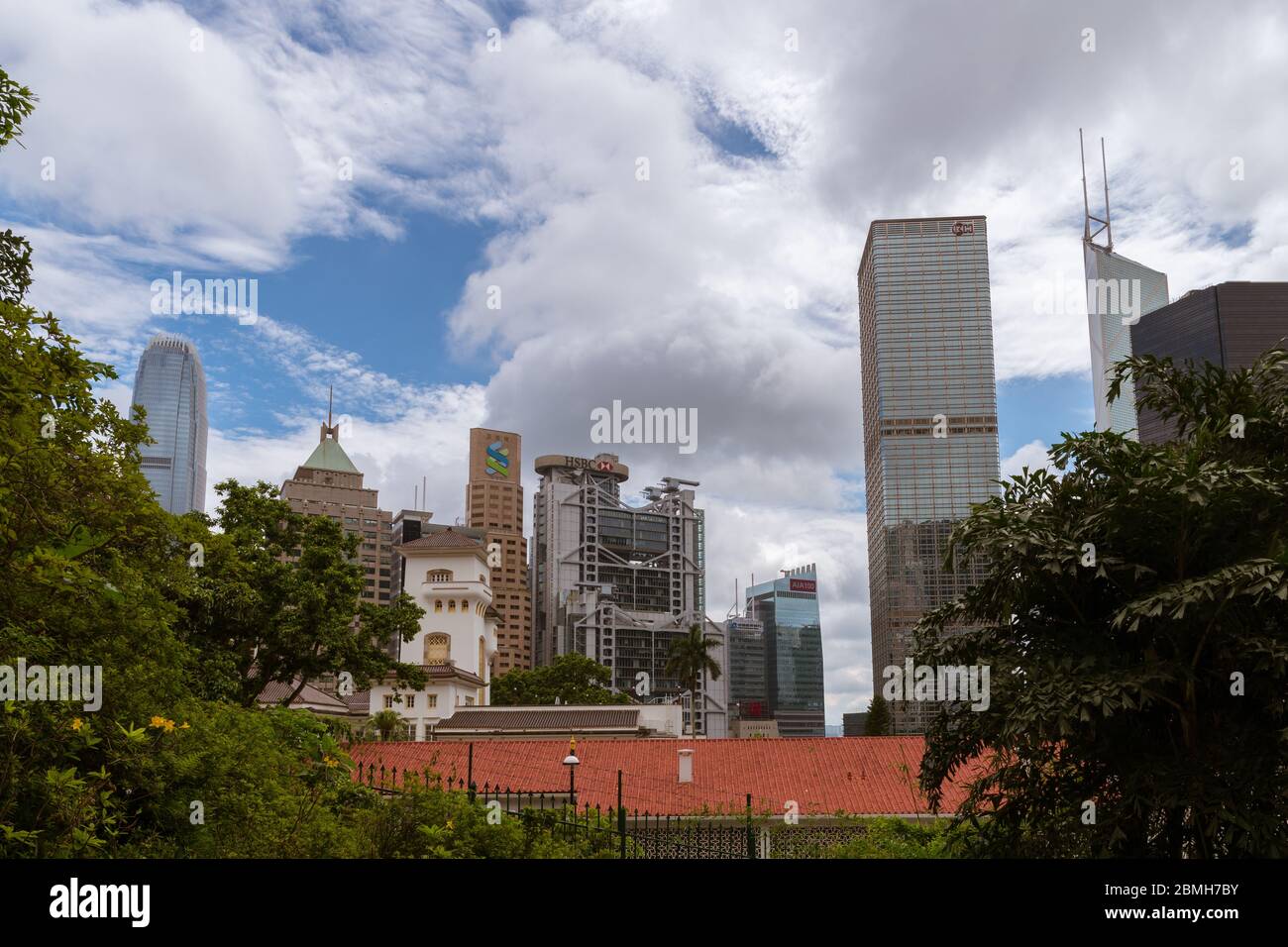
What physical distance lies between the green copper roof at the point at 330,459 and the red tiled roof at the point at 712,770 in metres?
148

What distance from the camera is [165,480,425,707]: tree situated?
87.1 ft

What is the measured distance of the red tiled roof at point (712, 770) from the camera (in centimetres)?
2391

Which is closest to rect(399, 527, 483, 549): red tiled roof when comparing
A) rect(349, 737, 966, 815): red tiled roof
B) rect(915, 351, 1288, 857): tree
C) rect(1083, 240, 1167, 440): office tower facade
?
rect(349, 737, 966, 815): red tiled roof

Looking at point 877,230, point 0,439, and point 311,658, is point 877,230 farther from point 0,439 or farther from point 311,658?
point 0,439

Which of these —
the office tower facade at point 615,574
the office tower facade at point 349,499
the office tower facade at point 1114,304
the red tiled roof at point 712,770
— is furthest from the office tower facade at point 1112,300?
the red tiled roof at point 712,770

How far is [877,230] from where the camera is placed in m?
167

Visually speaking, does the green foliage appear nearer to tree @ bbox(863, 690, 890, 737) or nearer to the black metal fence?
the black metal fence

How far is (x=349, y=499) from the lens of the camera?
170m

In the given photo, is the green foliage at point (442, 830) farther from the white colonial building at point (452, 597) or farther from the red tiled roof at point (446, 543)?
the red tiled roof at point (446, 543)

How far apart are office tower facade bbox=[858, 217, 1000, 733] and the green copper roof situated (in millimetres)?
83121

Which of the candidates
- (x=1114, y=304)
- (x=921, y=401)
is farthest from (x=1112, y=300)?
(x=921, y=401)

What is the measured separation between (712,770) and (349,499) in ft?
496
